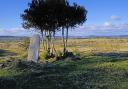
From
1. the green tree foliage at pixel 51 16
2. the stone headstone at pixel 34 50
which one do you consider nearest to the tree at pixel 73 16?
the green tree foliage at pixel 51 16

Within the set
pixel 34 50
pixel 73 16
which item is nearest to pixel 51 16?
pixel 73 16

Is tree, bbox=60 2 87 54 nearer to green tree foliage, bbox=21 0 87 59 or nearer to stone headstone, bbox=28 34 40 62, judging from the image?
green tree foliage, bbox=21 0 87 59

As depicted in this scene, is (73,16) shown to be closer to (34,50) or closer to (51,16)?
A: (51,16)


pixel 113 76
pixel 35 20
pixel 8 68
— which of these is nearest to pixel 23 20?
pixel 35 20

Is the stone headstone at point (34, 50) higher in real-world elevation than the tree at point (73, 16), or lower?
lower

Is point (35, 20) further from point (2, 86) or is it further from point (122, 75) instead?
point (2, 86)

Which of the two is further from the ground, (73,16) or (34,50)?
(73,16)

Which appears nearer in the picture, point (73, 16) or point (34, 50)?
point (34, 50)

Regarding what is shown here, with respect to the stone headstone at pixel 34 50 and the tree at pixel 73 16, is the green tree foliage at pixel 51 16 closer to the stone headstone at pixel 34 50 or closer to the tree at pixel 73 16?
the tree at pixel 73 16

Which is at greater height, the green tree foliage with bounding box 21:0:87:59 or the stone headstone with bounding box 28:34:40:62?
the green tree foliage with bounding box 21:0:87:59

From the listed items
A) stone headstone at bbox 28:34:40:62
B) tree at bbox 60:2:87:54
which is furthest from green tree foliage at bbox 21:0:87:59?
stone headstone at bbox 28:34:40:62

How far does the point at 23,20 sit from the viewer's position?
146ft

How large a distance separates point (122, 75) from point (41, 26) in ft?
82.8

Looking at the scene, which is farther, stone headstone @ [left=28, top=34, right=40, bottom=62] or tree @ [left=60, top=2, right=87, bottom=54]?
tree @ [left=60, top=2, right=87, bottom=54]
